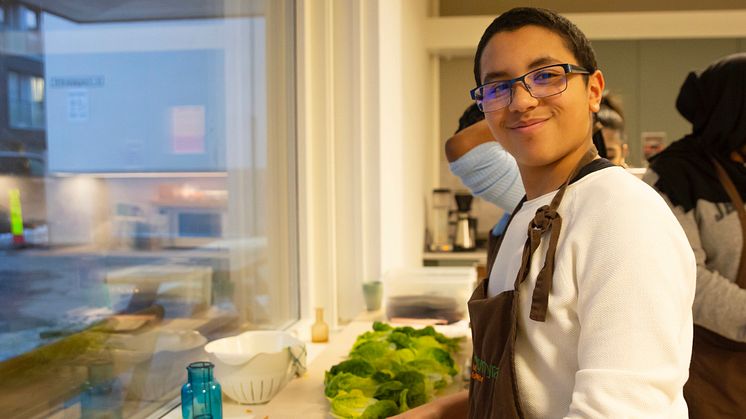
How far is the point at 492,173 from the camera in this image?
5.44 ft

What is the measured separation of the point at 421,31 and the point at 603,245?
395 cm

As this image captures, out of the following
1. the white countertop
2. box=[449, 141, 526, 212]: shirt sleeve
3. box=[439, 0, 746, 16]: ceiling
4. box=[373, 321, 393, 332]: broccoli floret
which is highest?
box=[439, 0, 746, 16]: ceiling

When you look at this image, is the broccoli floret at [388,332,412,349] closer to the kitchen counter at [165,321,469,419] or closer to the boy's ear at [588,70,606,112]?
the kitchen counter at [165,321,469,419]

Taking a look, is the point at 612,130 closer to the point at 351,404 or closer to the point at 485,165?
the point at 485,165

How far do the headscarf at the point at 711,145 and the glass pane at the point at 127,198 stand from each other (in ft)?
3.41

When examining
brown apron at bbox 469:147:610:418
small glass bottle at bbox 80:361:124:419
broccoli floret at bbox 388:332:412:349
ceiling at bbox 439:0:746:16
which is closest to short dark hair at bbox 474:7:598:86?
brown apron at bbox 469:147:610:418

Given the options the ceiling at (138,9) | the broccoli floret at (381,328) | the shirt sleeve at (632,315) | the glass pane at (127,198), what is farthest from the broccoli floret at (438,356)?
the shirt sleeve at (632,315)

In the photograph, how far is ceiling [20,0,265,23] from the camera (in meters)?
1.23

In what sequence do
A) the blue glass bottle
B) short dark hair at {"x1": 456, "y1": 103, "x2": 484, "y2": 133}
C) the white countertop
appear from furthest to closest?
1. the white countertop
2. short dark hair at {"x1": 456, "y1": 103, "x2": 484, "y2": 133}
3. the blue glass bottle

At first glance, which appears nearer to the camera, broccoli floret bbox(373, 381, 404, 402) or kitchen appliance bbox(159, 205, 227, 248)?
broccoli floret bbox(373, 381, 404, 402)

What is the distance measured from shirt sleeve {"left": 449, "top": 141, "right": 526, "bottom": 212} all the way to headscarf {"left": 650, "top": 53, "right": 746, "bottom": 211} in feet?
0.98

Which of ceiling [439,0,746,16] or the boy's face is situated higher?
ceiling [439,0,746,16]

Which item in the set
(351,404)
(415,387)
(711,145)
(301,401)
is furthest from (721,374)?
(301,401)

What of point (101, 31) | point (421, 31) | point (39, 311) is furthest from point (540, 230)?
point (421, 31)
